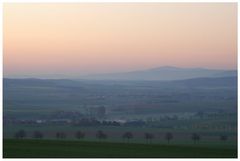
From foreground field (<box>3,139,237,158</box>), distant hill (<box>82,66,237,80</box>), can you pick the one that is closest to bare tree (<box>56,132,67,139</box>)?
foreground field (<box>3,139,237,158</box>)

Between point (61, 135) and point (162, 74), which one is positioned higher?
point (162, 74)

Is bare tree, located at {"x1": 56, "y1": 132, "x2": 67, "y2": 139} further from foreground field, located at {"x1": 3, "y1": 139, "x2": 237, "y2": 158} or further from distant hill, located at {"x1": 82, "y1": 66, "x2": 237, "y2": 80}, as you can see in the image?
distant hill, located at {"x1": 82, "y1": 66, "x2": 237, "y2": 80}

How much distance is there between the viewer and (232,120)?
17062 mm

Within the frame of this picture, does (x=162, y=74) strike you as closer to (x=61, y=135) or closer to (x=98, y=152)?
(x=61, y=135)

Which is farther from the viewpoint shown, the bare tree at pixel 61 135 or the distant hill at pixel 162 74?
the distant hill at pixel 162 74

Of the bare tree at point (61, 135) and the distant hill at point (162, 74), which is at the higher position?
the distant hill at point (162, 74)

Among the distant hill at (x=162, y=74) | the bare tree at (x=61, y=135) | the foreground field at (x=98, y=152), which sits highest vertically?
the distant hill at (x=162, y=74)

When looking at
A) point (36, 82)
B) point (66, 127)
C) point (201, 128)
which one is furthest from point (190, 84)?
point (66, 127)

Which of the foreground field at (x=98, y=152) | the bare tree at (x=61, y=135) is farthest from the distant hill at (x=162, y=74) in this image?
the foreground field at (x=98, y=152)

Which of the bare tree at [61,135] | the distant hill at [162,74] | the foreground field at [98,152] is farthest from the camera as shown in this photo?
the distant hill at [162,74]

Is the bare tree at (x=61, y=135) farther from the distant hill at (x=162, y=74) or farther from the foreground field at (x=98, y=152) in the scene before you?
the distant hill at (x=162, y=74)

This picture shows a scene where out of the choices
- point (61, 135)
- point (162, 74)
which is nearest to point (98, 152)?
point (61, 135)

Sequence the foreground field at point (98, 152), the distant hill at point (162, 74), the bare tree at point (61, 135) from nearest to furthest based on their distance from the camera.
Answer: the foreground field at point (98, 152), the bare tree at point (61, 135), the distant hill at point (162, 74)

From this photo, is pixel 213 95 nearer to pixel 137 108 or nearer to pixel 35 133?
pixel 137 108
